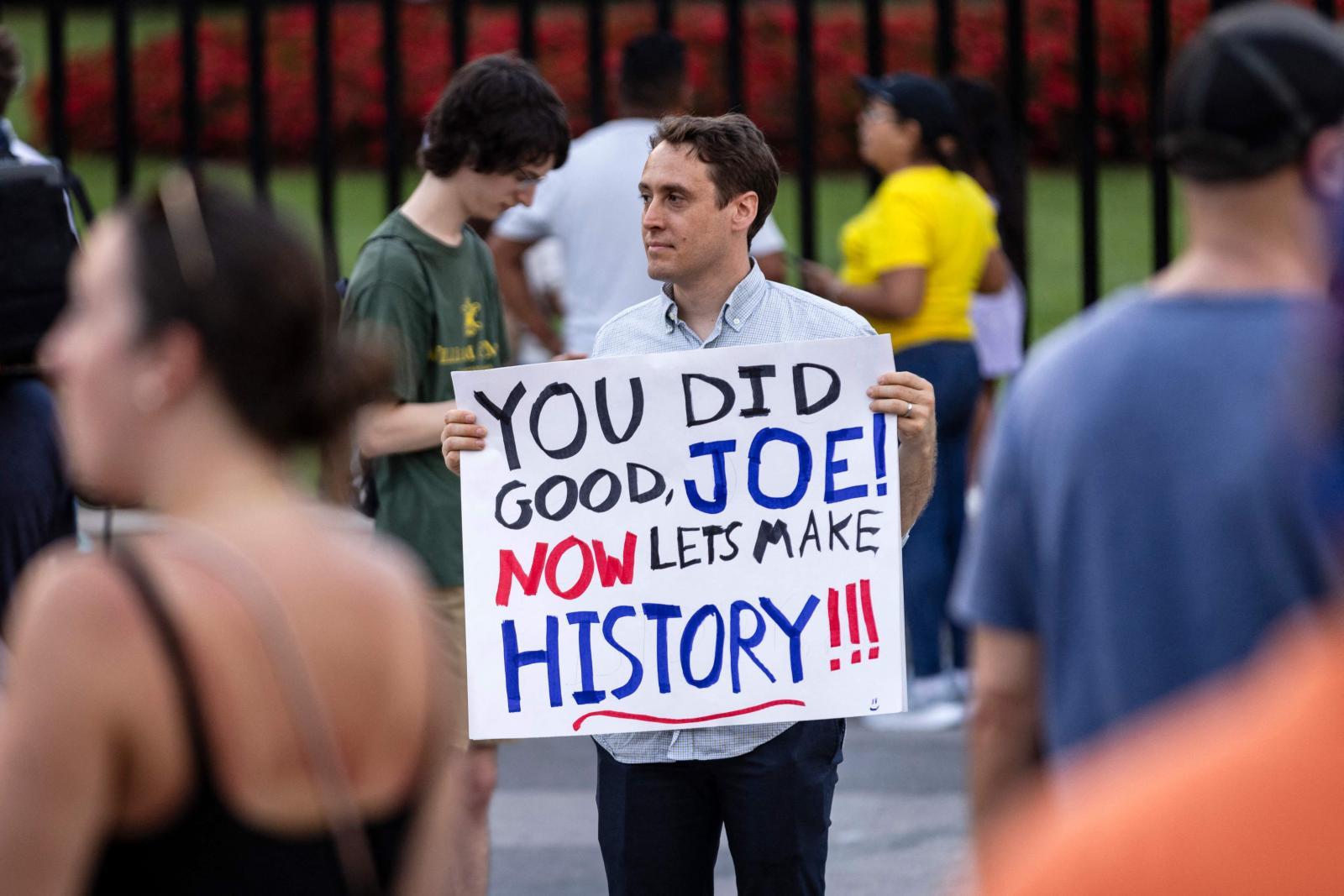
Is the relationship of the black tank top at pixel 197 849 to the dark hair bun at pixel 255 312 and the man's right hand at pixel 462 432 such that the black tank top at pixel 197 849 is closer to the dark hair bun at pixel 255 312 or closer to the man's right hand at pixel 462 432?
the dark hair bun at pixel 255 312

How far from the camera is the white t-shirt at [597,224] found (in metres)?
5.89

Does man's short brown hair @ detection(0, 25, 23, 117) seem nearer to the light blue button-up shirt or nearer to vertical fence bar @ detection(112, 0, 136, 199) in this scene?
vertical fence bar @ detection(112, 0, 136, 199)

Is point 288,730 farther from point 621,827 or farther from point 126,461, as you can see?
point 621,827

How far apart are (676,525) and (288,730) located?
1899mm

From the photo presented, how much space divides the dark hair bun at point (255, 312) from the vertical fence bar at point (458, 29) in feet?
16.7

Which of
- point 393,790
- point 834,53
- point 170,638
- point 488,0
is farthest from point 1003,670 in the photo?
point 488,0

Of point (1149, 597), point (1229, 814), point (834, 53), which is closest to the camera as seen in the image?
point (1229, 814)

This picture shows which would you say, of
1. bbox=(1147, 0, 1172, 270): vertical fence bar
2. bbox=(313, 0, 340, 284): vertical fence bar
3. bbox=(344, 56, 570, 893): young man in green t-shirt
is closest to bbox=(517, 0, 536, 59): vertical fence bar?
bbox=(313, 0, 340, 284): vertical fence bar

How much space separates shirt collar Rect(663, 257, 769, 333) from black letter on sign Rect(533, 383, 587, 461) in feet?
0.76

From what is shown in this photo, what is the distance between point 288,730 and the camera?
71.0 inches

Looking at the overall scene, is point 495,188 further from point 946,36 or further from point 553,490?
point 946,36

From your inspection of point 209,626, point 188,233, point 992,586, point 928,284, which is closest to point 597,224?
point 928,284

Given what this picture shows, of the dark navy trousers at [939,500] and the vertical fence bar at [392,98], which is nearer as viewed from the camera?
the dark navy trousers at [939,500]

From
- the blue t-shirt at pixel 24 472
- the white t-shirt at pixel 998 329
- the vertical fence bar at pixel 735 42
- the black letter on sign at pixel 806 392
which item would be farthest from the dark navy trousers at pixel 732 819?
→ the white t-shirt at pixel 998 329
